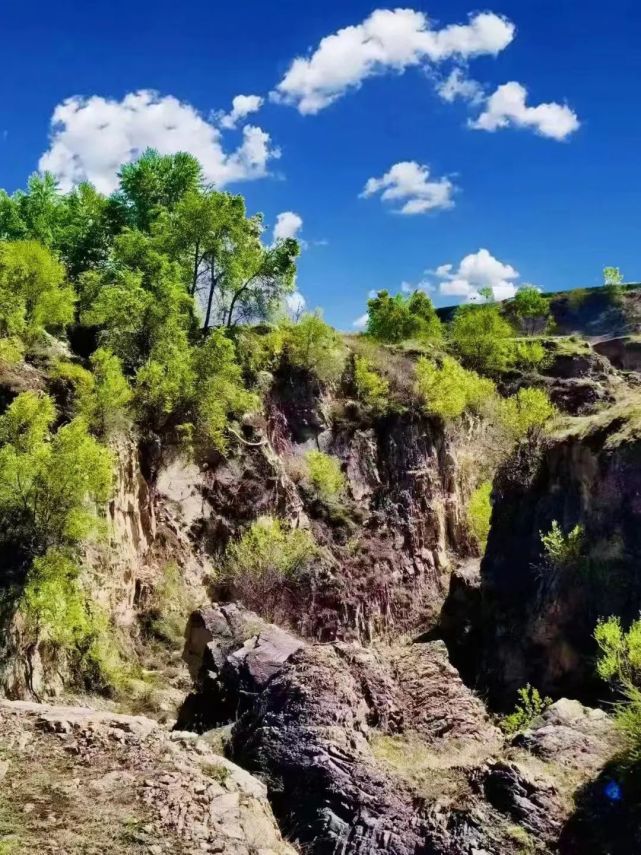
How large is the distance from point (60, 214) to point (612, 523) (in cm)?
3405

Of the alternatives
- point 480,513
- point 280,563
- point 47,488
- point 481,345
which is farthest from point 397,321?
point 47,488

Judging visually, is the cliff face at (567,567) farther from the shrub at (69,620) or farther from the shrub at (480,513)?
the shrub at (480,513)

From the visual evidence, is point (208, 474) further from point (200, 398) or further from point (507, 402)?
point (507, 402)

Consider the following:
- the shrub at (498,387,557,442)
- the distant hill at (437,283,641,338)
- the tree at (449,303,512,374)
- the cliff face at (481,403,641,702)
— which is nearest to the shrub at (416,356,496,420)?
the shrub at (498,387,557,442)

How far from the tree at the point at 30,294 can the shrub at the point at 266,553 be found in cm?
1131

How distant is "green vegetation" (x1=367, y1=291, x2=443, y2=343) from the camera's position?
184 ft

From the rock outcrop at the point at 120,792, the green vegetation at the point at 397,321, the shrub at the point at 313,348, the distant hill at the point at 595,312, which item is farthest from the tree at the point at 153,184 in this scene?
the distant hill at the point at 595,312

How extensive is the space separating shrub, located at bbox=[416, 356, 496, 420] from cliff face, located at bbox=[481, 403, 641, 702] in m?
16.6

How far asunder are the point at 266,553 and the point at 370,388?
13898mm

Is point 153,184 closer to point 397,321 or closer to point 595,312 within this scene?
point 397,321

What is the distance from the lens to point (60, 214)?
40094 mm

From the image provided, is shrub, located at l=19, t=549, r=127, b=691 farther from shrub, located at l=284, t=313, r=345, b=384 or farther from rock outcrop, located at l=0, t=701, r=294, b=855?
shrub, located at l=284, t=313, r=345, b=384

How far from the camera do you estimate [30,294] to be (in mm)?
26281

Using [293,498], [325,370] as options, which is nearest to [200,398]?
[293,498]
